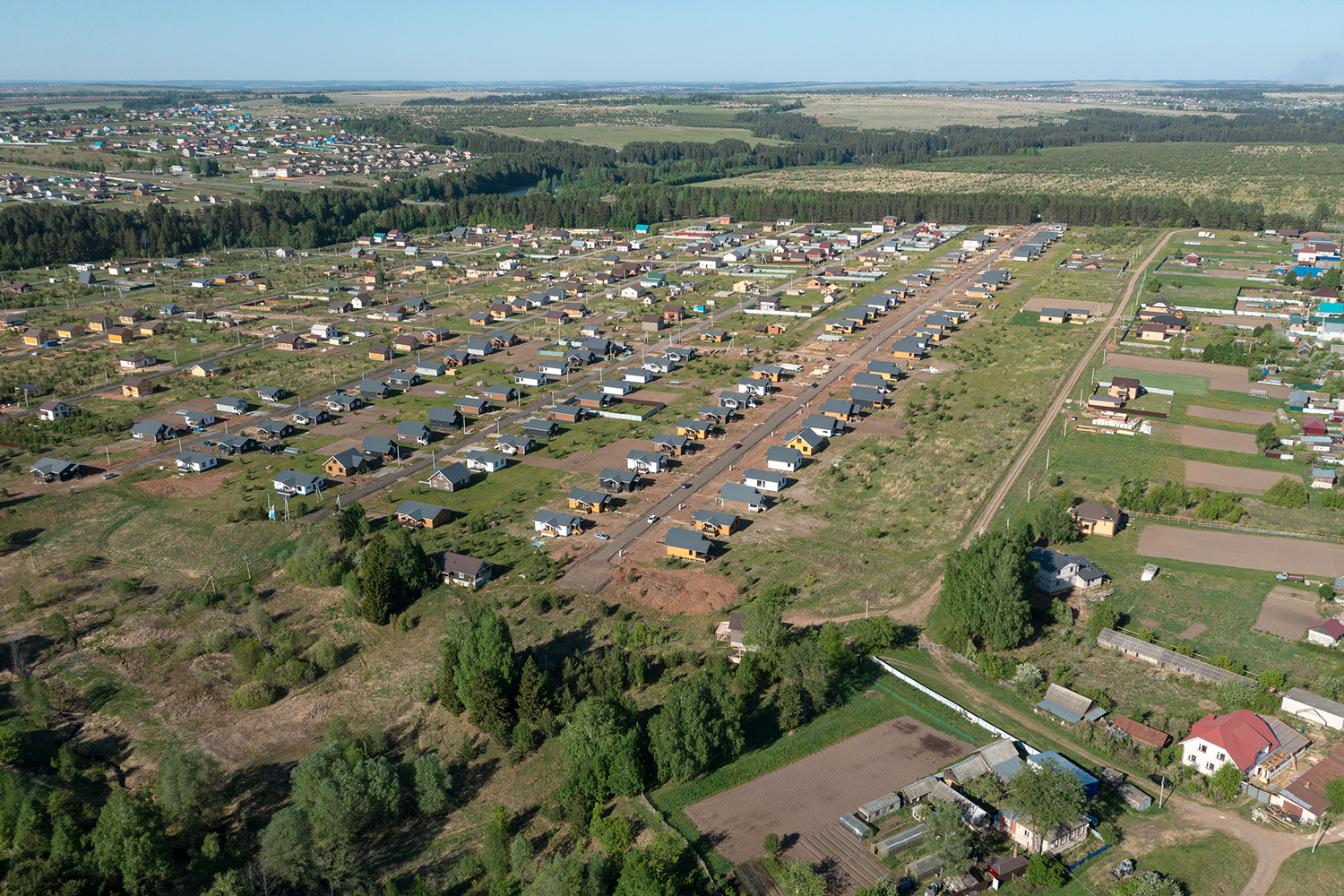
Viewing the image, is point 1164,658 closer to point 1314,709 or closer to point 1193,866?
point 1314,709

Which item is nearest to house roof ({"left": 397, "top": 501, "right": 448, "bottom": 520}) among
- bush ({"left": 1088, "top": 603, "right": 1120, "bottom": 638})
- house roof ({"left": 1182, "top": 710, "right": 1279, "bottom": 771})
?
bush ({"left": 1088, "top": 603, "right": 1120, "bottom": 638})

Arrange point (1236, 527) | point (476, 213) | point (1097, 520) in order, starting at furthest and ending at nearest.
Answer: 1. point (476, 213)
2. point (1236, 527)
3. point (1097, 520)

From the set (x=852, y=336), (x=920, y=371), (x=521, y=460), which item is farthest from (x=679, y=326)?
(x=521, y=460)

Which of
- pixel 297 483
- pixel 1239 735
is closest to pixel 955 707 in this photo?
pixel 1239 735

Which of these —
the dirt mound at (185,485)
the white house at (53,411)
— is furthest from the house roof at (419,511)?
the white house at (53,411)

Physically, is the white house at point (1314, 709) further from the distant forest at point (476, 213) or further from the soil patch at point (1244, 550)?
the distant forest at point (476, 213)

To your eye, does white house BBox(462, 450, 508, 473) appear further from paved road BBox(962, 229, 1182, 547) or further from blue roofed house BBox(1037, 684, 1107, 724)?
blue roofed house BBox(1037, 684, 1107, 724)
